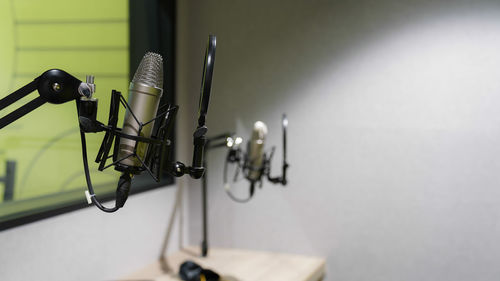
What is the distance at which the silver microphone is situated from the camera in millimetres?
1025

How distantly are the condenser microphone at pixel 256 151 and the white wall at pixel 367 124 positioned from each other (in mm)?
365

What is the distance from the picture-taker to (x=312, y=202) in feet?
7.08

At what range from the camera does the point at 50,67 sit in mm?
1617

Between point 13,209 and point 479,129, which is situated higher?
Result: point 479,129

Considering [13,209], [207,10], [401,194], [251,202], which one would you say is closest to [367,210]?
[401,194]

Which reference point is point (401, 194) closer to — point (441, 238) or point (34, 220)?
point (441, 238)

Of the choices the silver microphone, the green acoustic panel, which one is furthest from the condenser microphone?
the silver microphone

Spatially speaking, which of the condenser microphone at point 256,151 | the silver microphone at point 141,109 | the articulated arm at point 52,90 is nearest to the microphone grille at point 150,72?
the silver microphone at point 141,109

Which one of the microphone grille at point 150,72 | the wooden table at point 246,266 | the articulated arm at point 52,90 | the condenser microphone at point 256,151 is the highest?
the microphone grille at point 150,72

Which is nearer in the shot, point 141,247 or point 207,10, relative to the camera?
point 141,247

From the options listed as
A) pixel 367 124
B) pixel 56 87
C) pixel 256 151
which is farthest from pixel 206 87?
pixel 367 124

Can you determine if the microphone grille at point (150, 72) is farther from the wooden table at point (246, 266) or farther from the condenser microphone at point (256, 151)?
the wooden table at point (246, 266)

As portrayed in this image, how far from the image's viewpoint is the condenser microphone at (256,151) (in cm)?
183

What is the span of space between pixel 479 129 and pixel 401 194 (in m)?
0.43
